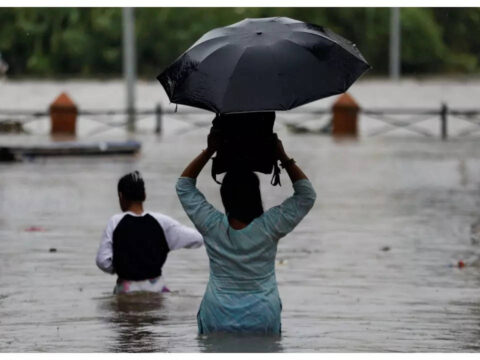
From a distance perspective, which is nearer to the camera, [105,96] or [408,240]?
[408,240]

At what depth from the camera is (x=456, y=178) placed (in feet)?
76.8

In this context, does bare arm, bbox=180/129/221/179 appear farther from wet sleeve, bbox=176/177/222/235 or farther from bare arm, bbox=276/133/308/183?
bare arm, bbox=276/133/308/183

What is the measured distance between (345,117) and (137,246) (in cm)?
2990

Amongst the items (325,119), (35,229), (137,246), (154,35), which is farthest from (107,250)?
(154,35)

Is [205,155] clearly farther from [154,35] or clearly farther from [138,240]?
[154,35]

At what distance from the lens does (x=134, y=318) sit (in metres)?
9.54

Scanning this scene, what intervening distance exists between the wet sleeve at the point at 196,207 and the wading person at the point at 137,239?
2.49 metres

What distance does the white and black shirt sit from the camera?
31.2 ft

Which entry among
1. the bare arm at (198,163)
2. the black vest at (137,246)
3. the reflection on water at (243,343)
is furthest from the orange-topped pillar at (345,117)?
the bare arm at (198,163)

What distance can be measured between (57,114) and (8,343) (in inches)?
1226

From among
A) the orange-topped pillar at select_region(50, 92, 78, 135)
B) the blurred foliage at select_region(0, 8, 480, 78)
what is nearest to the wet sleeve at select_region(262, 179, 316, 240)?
the orange-topped pillar at select_region(50, 92, 78, 135)

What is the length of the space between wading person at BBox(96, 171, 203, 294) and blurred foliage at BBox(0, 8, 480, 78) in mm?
59276

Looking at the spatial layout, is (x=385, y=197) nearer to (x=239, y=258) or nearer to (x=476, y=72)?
(x=239, y=258)

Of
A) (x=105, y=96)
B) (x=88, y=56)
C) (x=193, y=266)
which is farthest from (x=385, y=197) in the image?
(x=88, y=56)
